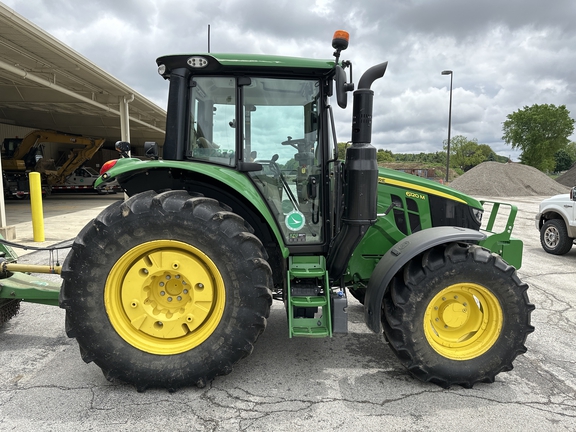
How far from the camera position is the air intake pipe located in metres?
2.82

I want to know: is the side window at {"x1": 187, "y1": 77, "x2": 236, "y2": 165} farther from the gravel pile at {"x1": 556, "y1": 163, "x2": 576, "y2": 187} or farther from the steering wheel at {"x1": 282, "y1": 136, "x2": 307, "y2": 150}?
the gravel pile at {"x1": 556, "y1": 163, "x2": 576, "y2": 187}

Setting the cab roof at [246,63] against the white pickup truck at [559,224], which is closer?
the cab roof at [246,63]

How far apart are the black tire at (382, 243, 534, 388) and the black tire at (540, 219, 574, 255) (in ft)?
19.9

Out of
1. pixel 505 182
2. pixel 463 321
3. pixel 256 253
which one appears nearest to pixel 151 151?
pixel 256 253

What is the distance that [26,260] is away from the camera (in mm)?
6668

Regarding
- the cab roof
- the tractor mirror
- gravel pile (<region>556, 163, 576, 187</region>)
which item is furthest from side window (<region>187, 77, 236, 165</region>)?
gravel pile (<region>556, 163, 576, 187</region>)

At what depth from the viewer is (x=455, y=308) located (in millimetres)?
3002

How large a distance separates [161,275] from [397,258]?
1.72 meters

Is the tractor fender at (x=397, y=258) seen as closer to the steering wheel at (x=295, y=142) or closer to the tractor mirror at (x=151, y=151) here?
the steering wheel at (x=295, y=142)

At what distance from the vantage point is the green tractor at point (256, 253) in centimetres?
275

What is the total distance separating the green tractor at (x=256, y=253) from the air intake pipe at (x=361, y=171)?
0.01 m

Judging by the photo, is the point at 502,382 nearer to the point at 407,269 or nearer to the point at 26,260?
the point at 407,269

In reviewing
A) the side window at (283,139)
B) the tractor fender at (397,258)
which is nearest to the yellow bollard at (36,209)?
the side window at (283,139)

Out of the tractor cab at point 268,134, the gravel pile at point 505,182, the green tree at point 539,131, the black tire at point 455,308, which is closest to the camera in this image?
the black tire at point 455,308
